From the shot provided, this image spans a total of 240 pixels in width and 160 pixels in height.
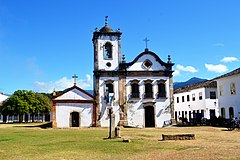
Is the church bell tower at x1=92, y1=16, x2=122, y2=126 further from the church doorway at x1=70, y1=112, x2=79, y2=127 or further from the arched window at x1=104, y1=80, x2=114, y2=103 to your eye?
the church doorway at x1=70, y1=112, x2=79, y2=127

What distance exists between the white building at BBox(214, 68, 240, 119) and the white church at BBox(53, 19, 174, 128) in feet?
19.6

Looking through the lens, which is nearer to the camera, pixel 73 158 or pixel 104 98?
pixel 73 158

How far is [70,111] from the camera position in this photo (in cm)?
3219

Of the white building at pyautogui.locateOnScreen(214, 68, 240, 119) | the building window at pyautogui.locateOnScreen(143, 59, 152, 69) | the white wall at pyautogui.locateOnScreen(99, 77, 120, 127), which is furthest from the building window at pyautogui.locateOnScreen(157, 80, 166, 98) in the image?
the white building at pyautogui.locateOnScreen(214, 68, 240, 119)

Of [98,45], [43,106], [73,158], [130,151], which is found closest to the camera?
[73,158]

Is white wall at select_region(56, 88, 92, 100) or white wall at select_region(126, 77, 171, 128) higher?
white wall at select_region(56, 88, 92, 100)

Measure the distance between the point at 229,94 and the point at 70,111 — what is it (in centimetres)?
1750

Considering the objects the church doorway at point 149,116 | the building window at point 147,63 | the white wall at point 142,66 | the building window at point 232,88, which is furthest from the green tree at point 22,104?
the building window at point 232,88

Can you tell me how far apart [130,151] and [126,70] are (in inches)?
871

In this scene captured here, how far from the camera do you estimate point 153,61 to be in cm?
3425

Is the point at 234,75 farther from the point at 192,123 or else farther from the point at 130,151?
the point at 130,151

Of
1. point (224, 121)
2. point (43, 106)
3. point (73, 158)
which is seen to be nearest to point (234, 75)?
point (224, 121)

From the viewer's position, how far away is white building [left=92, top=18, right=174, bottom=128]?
108 feet

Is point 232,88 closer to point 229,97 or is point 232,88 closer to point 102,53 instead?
point 229,97
